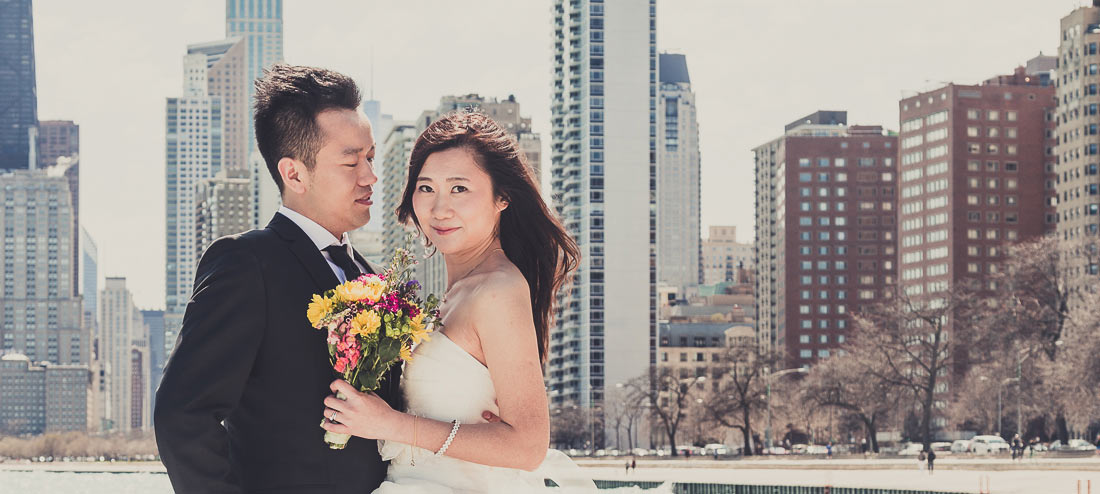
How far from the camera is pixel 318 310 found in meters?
5.51

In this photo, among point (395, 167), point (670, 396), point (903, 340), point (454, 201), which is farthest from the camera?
point (395, 167)

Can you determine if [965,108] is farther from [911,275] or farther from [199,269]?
[199,269]

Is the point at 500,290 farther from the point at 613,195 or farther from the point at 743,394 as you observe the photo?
the point at 613,195

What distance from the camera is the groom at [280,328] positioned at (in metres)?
5.30

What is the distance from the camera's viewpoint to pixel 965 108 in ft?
519

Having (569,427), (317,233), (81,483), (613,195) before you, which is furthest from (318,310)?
(613,195)

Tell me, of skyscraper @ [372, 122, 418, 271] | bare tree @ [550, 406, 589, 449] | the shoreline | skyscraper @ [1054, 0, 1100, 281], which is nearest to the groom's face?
the shoreline

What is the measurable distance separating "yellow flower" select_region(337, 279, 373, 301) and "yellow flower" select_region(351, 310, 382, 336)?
0.26ft

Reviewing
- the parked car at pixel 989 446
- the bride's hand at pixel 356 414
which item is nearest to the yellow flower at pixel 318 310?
the bride's hand at pixel 356 414

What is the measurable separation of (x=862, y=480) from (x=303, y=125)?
177 feet

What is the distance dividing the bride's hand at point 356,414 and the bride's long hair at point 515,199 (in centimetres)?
107

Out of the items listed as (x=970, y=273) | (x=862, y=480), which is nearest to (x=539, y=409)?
(x=862, y=480)

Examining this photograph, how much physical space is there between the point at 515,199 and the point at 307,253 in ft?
3.34

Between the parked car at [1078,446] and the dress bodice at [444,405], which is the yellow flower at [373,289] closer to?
the dress bodice at [444,405]
